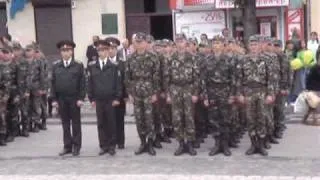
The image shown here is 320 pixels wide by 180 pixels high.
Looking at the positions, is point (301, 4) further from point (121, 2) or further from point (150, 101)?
point (150, 101)

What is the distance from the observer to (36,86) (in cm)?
1541

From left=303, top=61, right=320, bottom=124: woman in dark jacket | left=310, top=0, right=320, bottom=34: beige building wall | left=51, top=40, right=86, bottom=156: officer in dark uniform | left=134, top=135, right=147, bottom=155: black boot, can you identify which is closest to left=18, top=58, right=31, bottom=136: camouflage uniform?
left=51, top=40, right=86, bottom=156: officer in dark uniform

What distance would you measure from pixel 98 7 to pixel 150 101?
13555mm

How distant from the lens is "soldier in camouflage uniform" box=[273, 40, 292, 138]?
13312 mm

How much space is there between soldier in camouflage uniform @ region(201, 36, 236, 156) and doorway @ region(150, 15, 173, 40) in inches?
521

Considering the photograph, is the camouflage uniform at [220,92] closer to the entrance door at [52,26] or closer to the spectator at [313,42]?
the spectator at [313,42]

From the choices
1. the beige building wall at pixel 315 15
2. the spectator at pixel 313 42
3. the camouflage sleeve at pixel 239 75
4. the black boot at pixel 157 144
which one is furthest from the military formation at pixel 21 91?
the beige building wall at pixel 315 15

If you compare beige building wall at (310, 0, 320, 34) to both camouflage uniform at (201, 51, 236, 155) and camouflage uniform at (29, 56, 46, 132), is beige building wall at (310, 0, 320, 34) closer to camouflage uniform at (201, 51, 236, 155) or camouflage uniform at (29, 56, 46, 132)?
camouflage uniform at (29, 56, 46, 132)

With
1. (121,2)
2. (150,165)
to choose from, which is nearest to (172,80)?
(150,165)

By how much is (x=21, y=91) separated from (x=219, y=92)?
4403 mm

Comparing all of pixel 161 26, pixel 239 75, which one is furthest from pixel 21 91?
pixel 161 26

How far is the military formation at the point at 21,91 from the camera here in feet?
46.7

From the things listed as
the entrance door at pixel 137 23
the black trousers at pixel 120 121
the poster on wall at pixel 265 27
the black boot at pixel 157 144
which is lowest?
the black boot at pixel 157 144

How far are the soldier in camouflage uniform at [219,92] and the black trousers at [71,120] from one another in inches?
86.3
